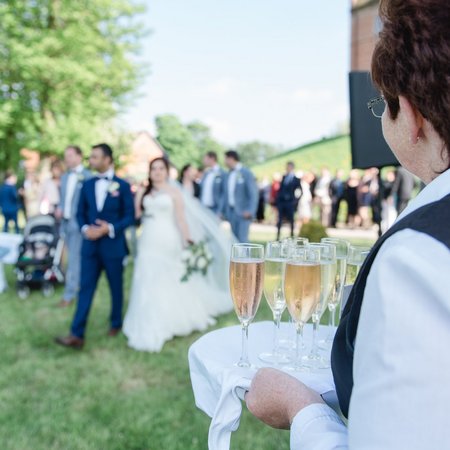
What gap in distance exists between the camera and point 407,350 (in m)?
0.69

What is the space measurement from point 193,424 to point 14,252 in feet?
16.9

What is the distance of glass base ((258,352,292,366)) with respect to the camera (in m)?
1.40

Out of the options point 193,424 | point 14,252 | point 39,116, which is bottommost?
point 193,424

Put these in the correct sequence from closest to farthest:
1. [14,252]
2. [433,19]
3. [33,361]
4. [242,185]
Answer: [433,19]
[33,361]
[14,252]
[242,185]

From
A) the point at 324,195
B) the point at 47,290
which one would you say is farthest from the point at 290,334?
the point at 324,195

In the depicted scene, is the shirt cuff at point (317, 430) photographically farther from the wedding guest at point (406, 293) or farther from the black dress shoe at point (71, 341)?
the black dress shoe at point (71, 341)

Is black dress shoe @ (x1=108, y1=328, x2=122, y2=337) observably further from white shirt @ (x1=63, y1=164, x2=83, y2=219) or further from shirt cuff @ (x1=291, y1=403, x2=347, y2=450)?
shirt cuff @ (x1=291, y1=403, x2=347, y2=450)

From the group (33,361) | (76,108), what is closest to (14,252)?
(33,361)

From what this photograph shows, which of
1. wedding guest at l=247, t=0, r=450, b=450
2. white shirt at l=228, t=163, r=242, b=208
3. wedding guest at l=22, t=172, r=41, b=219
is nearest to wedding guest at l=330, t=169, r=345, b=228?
white shirt at l=228, t=163, r=242, b=208

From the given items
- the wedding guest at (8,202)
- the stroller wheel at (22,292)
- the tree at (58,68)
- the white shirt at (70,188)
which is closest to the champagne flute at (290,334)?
the white shirt at (70,188)

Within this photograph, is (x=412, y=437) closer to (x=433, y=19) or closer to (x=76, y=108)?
(x=433, y=19)

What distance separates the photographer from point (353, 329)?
35.1 inches

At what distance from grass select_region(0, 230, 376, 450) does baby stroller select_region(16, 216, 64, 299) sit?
162 centimetres

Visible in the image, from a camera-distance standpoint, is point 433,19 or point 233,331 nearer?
point 433,19
